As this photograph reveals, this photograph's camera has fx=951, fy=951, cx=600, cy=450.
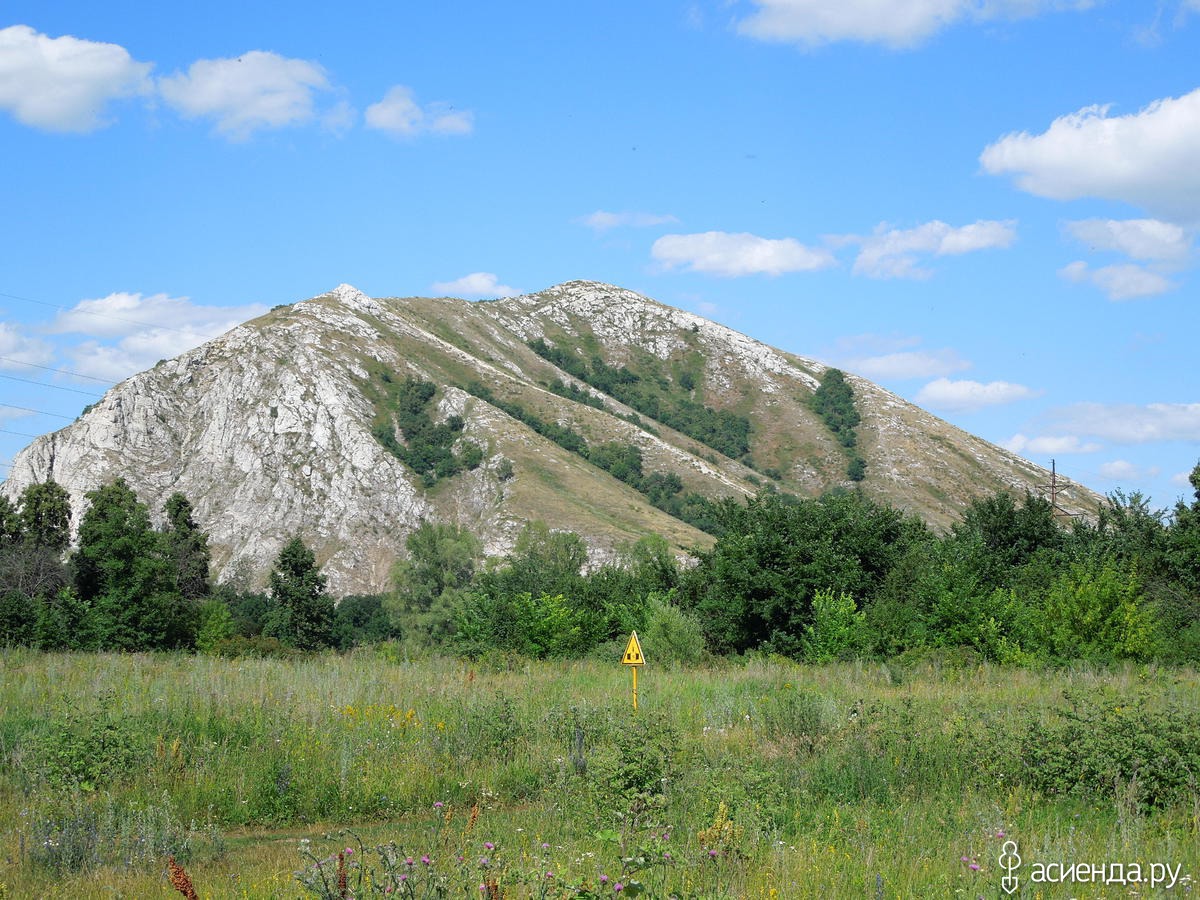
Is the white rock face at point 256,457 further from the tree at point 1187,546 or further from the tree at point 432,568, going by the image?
the tree at point 1187,546

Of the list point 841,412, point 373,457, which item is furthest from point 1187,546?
point 841,412

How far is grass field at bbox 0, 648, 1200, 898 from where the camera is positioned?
6.19m

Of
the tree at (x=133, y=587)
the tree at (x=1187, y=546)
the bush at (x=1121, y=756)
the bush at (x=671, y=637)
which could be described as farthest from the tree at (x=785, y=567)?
the tree at (x=133, y=587)

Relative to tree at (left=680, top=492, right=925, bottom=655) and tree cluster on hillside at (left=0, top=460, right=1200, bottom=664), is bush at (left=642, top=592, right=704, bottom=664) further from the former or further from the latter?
tree at (left=680, top=492, right=925, bottom=655)

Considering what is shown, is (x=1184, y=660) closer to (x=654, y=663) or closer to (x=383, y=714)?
(x=654, y=663)

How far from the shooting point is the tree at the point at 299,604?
6738 centimetres

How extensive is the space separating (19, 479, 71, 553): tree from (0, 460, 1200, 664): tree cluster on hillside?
634 inches

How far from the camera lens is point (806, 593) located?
94.1 feet

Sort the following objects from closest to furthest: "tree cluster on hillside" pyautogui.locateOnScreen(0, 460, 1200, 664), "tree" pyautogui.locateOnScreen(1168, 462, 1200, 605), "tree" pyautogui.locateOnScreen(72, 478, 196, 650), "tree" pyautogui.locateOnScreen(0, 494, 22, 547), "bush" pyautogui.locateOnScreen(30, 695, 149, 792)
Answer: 1. "bush" pyautogui.locateOnScreen(30, 695, 149, 792)
2. "tree cluster on hillside" pyautogui.locateOnScreen(0, 460, 1200, 664)
3. "tree" pyautogui.locateOnScreen(1168, 462, 1200, 605)
4. "tree" pyautogui.locateOnScreen(72, 478, 196, 650)
5. "tree" pyautogui.locateOnScreen(0, 494, 22, 547)

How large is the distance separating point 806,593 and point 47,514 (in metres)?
69.0

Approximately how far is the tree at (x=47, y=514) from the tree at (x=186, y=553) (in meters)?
7.91

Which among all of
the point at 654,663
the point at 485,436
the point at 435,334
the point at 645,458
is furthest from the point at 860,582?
the point at 435,334

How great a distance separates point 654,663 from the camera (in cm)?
2417

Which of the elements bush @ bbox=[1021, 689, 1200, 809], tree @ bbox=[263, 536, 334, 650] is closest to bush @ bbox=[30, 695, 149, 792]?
bush @ bbox=[1021, 689, 1200, 809]
